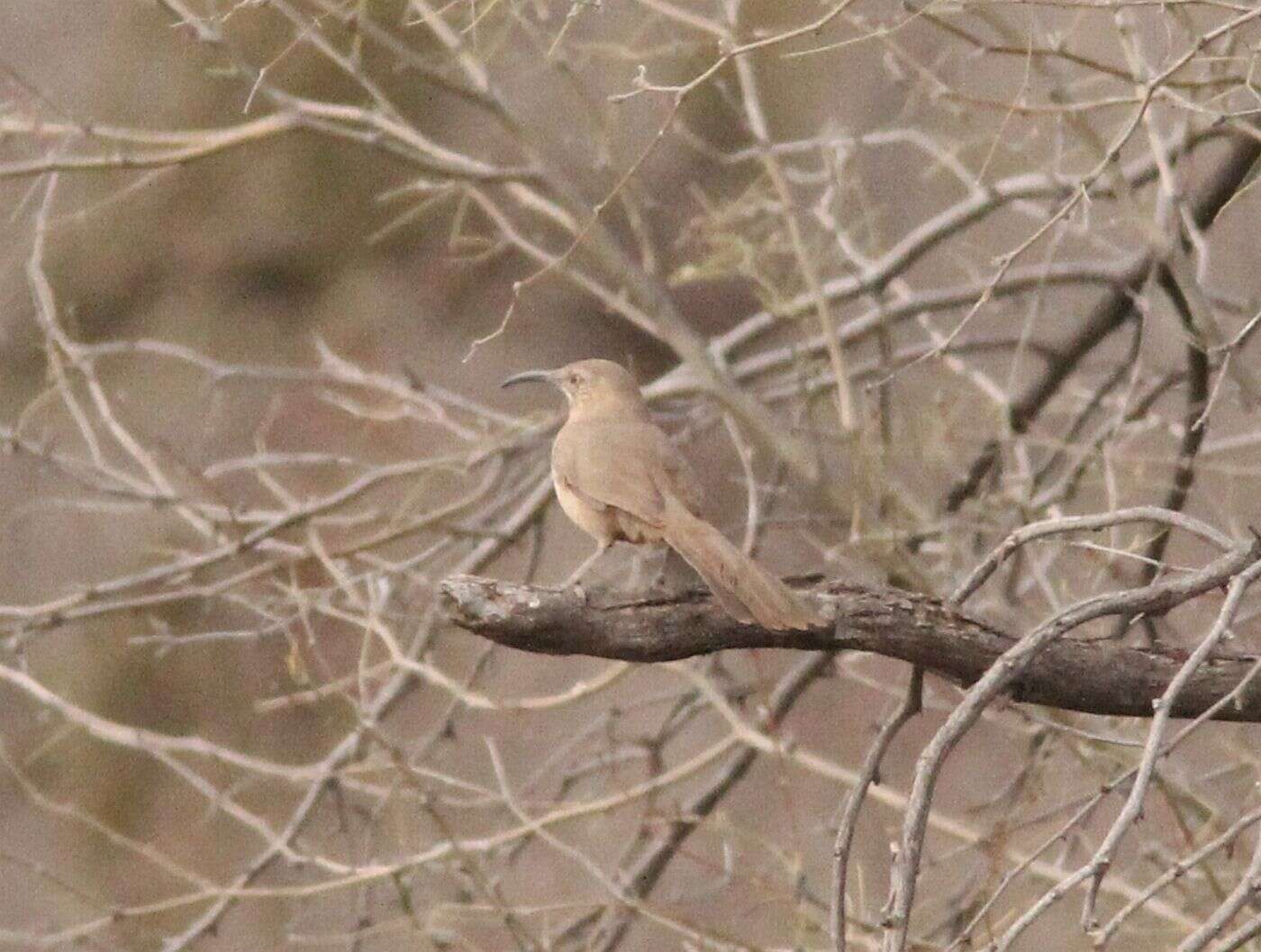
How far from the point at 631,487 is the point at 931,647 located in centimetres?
134

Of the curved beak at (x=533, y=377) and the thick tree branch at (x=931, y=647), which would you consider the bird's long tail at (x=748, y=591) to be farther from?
the curved beak at (x=533, y=377)

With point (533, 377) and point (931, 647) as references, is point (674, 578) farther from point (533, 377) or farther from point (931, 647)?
point (533, 377)

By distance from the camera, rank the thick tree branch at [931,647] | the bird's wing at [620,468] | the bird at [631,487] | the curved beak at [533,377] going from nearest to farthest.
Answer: the thick tree branch at [931,647]
the bird at [631,487]
the bird's wing at [620,468]
the curved beak at [533,377]

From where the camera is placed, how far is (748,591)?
3.27 meters

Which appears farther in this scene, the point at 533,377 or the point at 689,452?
the point at 689,452

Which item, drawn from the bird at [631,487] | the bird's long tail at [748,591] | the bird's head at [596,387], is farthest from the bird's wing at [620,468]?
the bird's long tail at [748,591]

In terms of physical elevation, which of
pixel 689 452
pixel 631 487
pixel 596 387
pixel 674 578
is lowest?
pixel 674 578

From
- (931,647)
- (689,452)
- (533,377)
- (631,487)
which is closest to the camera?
(931,647)

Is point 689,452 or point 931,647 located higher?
point 689,452

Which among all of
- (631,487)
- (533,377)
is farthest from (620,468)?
(533,377)

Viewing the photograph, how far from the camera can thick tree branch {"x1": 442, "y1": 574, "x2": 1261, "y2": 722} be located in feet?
10.3

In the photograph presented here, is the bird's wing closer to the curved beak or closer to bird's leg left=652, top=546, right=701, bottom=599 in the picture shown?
bird's leg left=652, top=546, right=701, bottom=599

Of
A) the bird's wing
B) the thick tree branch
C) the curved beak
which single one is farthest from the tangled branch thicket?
the bird's wing

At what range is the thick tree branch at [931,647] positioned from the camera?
3.15 meters
